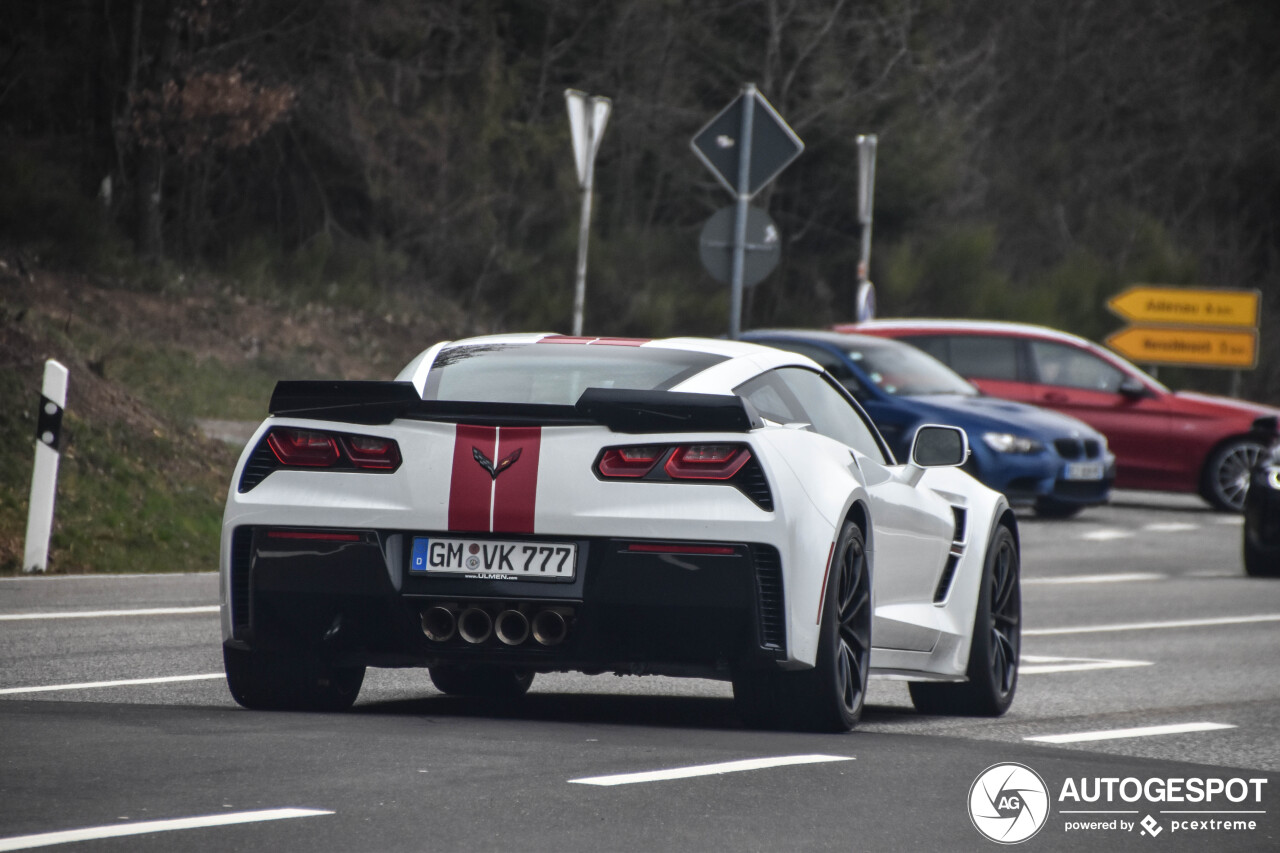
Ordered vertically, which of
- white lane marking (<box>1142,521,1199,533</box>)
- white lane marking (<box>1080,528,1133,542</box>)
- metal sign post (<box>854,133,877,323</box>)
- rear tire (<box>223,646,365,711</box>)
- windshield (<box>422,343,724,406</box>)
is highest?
metal sign post (<box>854,133,877,323</box>)

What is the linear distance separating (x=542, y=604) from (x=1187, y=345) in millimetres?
27113

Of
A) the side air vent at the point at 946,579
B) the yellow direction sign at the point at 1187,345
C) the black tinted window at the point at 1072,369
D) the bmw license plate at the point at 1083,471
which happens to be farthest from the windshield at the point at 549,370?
the yellow direction sign at the point at 1187,345

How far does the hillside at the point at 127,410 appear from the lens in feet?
45.5

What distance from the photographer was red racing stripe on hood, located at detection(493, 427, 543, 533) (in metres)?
6.81

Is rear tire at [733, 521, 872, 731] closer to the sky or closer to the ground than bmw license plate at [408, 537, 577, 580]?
closer to the ground

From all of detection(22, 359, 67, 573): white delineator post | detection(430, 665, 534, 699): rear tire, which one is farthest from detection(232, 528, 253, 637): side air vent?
detection(22, 359, 67, 573): white delineator post

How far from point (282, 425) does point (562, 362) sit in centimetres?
102

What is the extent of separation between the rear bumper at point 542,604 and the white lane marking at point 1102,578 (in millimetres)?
9075

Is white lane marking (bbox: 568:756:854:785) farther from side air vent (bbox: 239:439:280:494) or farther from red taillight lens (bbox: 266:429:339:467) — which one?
side air vent (bbox: 239:439:280:494)

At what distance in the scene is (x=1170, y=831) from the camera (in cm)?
592

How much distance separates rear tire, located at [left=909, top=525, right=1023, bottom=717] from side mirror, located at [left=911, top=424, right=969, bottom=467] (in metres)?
0.68

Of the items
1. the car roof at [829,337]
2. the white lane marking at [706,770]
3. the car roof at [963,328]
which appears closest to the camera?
the white lane marking at [706,770]

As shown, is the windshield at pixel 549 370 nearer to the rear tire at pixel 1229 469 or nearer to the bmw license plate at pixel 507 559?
the bmw license plate at pixel 507 559

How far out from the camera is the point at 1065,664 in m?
10.9
